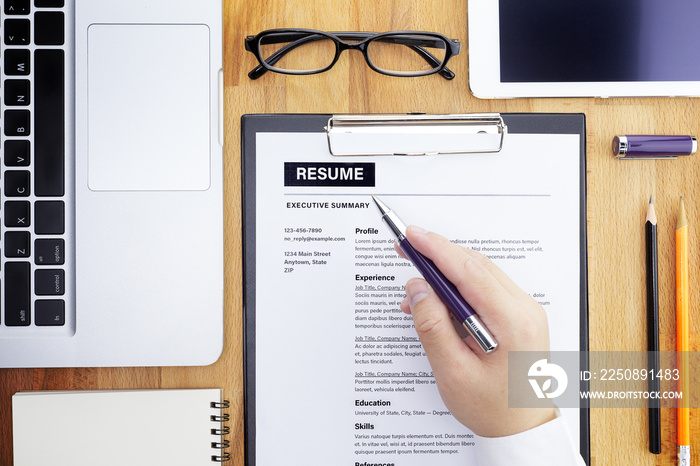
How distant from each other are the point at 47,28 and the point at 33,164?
0.16 metres

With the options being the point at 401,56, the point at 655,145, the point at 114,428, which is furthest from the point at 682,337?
the point at 114,428

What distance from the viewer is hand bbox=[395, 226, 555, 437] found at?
0.47 m

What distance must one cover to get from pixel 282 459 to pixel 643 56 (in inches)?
25.5

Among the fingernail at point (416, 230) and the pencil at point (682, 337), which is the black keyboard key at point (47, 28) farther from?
the pencil at point (682, 337)

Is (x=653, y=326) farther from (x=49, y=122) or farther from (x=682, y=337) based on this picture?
(x=49, y=122)

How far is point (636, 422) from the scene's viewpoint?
22.3 inches

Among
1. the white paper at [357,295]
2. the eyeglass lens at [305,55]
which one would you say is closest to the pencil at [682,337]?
the white paper at [357,295]

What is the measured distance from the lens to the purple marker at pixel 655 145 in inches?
21.7

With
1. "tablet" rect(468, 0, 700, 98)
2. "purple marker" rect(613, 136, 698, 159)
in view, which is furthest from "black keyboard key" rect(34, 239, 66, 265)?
"purple marker" rect(613, 136, 698, 159)

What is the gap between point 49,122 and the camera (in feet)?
1.73

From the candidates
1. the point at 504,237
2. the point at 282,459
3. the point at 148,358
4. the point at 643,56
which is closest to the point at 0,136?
the point at 148,358

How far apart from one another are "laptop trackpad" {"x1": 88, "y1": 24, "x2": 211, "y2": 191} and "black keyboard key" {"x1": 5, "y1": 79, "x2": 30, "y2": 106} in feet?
0.23

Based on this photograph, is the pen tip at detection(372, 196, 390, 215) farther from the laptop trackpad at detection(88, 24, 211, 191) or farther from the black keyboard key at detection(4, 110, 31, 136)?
the black keyboard key at detection(4, 110, 31, 136)

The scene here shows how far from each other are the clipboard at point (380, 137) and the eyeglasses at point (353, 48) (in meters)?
0.06
